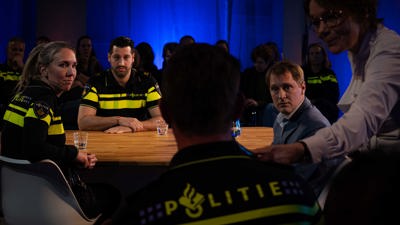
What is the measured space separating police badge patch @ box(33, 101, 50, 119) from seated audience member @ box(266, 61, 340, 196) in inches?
46.4

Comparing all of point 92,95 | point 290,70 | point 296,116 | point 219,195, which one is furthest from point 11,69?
point 219,195

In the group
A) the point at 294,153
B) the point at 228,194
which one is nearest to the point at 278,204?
the point at 228,194

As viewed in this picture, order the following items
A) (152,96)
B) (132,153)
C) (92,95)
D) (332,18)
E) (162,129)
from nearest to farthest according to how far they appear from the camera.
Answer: (332,18) → (132,153) → (162,129) → (92,95) → (152,96)

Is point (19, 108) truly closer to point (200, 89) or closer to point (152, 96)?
point (200, 89)

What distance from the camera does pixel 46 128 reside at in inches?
97.1

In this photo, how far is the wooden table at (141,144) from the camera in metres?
2.56

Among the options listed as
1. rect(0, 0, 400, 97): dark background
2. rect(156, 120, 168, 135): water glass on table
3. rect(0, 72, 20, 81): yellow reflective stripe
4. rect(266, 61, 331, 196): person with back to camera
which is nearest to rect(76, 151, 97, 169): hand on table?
rect(266, 61, 331, 196): person with back to camera

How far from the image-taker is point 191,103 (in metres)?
1.18

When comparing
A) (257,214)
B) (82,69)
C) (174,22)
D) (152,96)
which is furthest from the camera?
(174,22)

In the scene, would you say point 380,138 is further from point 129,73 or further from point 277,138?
point 129,73

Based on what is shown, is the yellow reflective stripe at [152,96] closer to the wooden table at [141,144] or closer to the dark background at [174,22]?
the wooden table at [141,144]

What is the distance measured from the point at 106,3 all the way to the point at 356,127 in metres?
6.82

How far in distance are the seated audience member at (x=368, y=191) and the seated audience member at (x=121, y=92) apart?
10.5ft

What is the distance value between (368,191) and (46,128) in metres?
1.97
